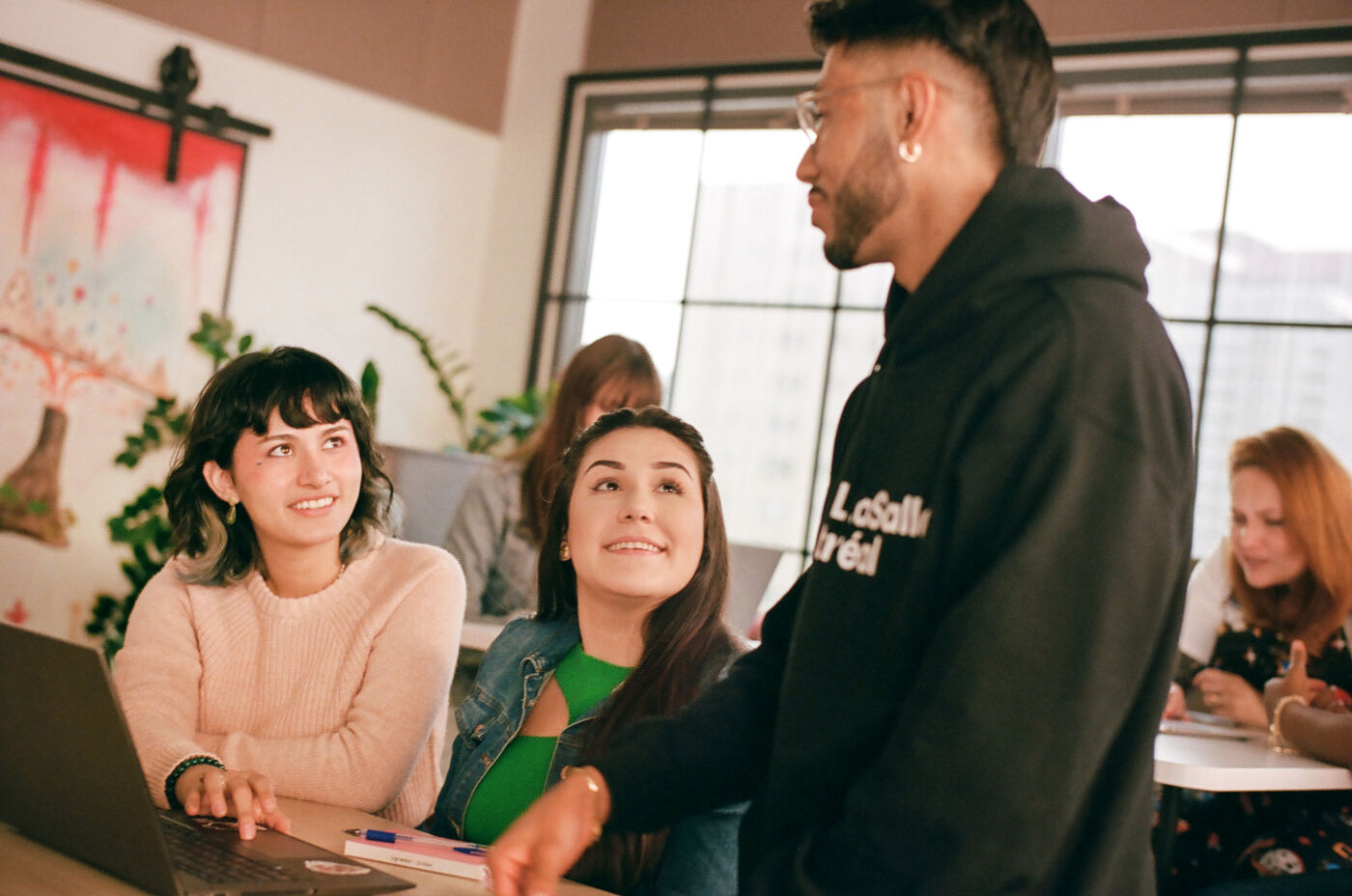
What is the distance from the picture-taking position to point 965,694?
904 mm

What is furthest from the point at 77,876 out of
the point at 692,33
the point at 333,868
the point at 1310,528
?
the point at 692,33

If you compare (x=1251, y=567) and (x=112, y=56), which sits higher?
(x=112, y=56)

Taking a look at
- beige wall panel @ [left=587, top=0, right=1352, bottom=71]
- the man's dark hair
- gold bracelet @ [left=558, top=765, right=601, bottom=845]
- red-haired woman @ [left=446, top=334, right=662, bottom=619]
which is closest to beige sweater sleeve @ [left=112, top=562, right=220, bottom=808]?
gold bracelet @ [left=558, top=765, right=601, bottom=845]

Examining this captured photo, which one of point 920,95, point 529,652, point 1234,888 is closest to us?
point 920,95

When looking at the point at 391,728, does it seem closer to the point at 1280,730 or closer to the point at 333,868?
the point at 333,868

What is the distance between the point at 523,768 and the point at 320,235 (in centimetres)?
511

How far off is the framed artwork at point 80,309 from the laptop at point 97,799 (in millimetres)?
4389

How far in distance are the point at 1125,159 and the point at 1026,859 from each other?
5150 mm

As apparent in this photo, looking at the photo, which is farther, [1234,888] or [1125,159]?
[1125,159]

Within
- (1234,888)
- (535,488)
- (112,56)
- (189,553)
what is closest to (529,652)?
(189,553)

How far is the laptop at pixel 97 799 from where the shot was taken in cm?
112

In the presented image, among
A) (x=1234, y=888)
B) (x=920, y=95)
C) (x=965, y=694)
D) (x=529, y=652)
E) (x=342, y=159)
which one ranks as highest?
(x=342, y=159)

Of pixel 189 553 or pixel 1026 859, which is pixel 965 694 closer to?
pixel 1026 859

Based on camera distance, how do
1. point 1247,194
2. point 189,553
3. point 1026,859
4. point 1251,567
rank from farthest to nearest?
point 1247,194 → point 1251,567 → point 189,553 → point 1026,859
